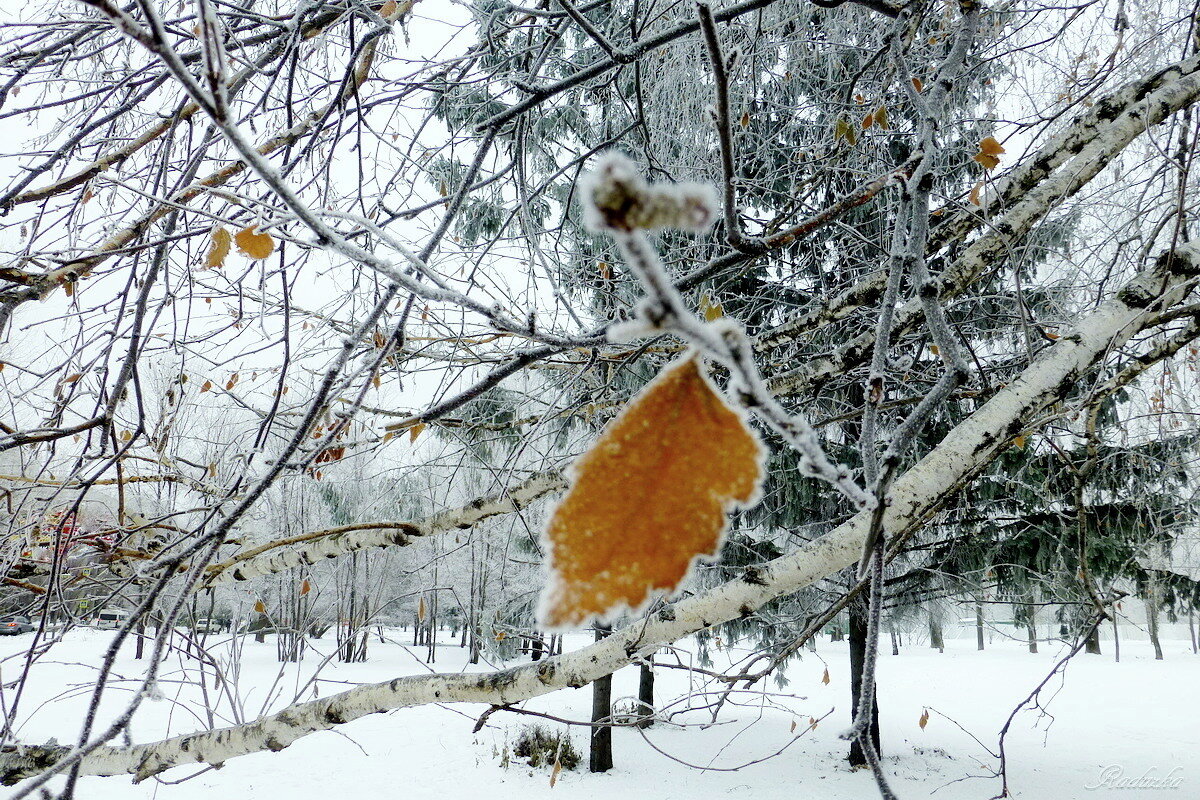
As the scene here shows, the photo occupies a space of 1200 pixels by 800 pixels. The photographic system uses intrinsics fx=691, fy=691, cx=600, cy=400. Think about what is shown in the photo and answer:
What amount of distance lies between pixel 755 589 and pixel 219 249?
3.69 feet

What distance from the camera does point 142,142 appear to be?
1697 millimetres

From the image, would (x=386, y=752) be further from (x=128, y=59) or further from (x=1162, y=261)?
(x=1162, y=261)

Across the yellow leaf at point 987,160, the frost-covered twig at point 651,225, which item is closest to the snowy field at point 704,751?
the yellow leaf at point 987,160

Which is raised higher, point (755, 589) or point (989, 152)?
point (989, 152)

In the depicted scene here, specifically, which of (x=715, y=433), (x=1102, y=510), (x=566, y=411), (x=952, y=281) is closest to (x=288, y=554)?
(x=566, y=411)

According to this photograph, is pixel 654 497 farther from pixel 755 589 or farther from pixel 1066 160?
pixel 1066 160

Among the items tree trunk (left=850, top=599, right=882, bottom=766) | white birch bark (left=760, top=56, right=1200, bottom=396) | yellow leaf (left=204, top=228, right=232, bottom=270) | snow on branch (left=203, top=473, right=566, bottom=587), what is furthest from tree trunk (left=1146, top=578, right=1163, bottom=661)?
yellow leaf (left=204, top=228, right=232, bottom=270)

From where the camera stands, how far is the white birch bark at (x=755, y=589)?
117cm

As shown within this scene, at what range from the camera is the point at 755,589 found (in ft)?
4.17

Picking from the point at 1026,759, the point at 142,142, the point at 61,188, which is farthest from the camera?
the point at 1026,759

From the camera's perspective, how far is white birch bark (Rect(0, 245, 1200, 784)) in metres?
1.17

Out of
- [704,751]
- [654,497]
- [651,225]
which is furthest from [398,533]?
[704,751]

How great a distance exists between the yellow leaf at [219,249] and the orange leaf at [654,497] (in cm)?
103

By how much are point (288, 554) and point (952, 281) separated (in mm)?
2220
